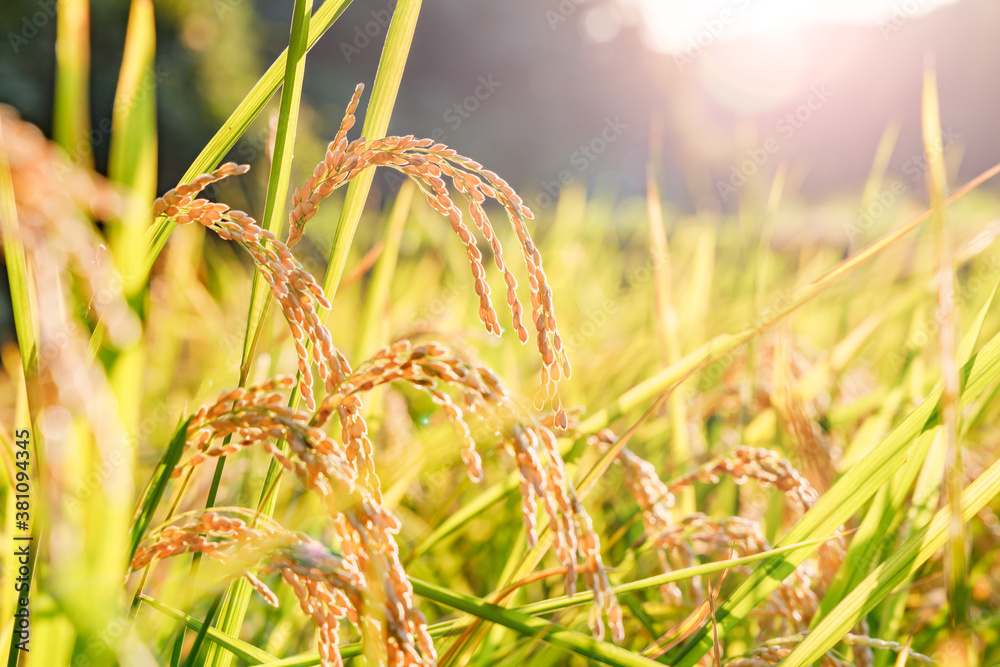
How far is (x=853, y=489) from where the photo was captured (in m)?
0.69

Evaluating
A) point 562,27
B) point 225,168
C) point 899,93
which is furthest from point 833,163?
point 225,168

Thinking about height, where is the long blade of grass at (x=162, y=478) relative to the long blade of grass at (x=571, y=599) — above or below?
above

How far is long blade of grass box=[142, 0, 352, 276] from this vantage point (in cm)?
69

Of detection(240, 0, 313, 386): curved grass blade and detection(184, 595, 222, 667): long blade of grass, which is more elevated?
detection(240, 0, 313, 386): curved grass blade

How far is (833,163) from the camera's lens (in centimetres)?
1908

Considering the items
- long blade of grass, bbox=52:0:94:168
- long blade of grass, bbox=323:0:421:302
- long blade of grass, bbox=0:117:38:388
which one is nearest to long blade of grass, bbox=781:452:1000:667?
long blade of grass, bbox=323:0:421:302

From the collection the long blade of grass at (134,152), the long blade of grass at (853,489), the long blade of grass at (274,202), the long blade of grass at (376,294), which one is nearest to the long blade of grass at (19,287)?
the long blade of grass at (134,152)

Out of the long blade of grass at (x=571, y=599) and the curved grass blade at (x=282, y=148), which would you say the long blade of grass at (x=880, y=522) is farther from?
the curved grass blade at (x=282, y=148)

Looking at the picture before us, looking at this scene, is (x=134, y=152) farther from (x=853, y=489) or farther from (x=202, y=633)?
(x=853, y=489)

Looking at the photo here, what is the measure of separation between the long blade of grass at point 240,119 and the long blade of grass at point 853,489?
0.78m

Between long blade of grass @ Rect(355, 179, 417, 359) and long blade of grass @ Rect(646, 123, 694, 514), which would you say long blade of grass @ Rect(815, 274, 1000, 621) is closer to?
long blade of grass @ Rect(646, 123, 694, 514)

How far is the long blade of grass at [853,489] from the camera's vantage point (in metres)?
0.69

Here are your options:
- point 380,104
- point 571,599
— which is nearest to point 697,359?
point 571,599

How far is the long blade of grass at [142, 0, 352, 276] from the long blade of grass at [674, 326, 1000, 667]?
78 cm
